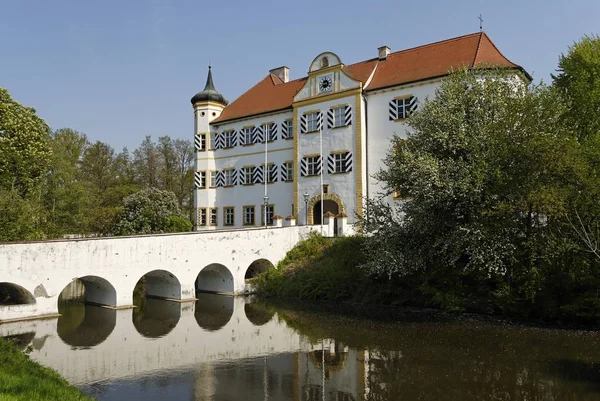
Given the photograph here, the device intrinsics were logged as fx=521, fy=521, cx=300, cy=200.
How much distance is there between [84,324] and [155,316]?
224 centimetres

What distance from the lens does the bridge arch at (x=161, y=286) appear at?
1934cm

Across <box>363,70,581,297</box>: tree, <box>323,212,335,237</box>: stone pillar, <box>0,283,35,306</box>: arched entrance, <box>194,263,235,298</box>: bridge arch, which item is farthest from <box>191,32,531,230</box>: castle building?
<box>0,283,35,306</box>: arched entrance

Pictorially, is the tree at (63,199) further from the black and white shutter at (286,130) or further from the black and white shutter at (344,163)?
the black and white shutter at (344,163)

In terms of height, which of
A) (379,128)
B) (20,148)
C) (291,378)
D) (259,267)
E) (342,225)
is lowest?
(291,378)

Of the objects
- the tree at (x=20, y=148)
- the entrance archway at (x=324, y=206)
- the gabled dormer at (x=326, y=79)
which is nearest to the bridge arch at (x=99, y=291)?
the tree at (x=20, y=148)

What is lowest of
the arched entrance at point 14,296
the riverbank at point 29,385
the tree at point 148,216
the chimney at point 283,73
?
the riverbank at point 29,385

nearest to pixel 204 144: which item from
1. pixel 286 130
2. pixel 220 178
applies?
pixel 220 178

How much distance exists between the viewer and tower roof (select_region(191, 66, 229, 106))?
32.6 metres

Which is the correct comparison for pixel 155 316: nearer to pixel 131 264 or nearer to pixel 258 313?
pixel 131 264

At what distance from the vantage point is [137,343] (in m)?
12.8

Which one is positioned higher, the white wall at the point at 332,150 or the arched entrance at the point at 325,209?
the white wall at the point at 332,150

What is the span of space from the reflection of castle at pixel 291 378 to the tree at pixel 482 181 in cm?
524

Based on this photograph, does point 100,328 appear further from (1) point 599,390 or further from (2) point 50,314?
(1) point 599,390

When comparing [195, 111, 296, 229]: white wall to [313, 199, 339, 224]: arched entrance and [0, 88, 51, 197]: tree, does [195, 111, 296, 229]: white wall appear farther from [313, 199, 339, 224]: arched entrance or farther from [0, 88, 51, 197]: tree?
[0, 88, 51, 197]: tree
